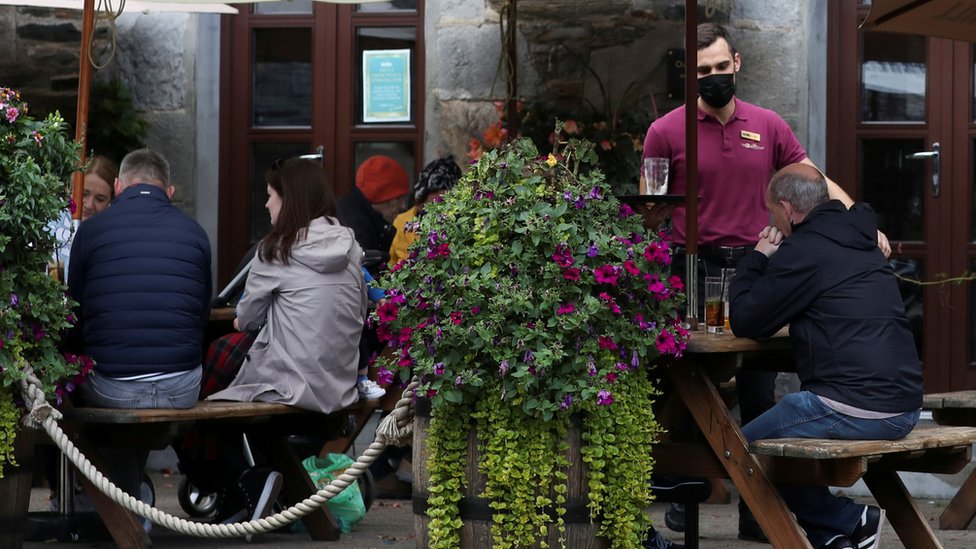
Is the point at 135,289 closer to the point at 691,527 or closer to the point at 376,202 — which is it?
the point at 691,527

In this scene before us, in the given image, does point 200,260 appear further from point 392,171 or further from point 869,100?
point 869,100

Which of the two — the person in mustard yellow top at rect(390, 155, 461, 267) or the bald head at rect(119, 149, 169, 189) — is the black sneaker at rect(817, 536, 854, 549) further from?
the person in mustard yellow top at rect(390, 155, 461, 267)

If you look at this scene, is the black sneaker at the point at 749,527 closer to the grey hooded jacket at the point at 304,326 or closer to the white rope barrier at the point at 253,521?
the grey hooded jacket at the point at 304,326

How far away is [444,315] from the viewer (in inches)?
169

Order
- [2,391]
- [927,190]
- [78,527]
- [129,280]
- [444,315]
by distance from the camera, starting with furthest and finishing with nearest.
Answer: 1. [927,190]
2. [78,527]
3. [129,280]
4. [2,391]
5. [444,315]

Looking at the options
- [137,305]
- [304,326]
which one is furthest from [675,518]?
[137,305]

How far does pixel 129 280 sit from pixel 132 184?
1.44ft

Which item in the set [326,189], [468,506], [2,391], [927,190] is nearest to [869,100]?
[927,190]

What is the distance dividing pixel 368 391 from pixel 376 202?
1.56m

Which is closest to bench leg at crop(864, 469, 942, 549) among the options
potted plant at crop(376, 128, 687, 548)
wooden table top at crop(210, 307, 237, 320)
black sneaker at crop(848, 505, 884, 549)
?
black sneaker at crop(848, 505, 884, 549)

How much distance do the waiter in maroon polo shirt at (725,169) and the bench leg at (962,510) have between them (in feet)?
3.04

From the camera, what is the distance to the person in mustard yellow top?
7.01 metres

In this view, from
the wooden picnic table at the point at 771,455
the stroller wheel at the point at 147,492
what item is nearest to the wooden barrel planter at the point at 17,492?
the stroller wheel at the point at 147,492

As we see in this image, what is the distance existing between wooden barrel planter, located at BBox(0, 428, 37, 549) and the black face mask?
98.1 inches
